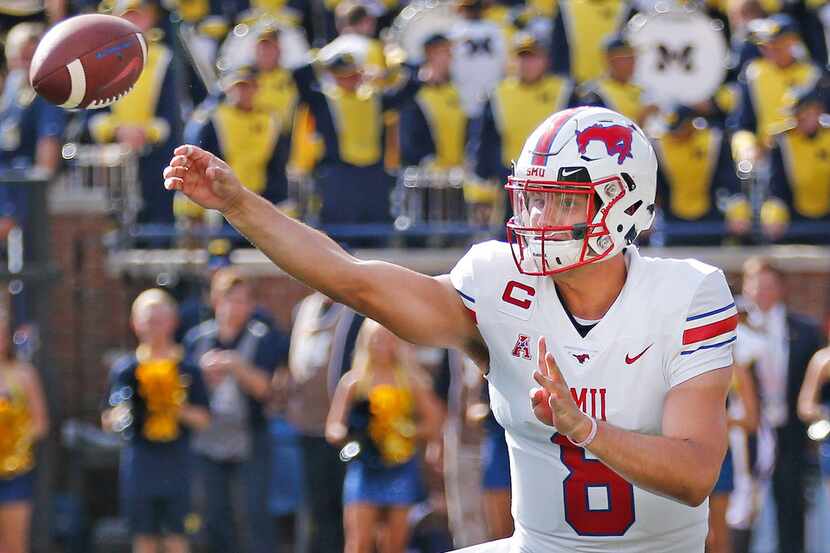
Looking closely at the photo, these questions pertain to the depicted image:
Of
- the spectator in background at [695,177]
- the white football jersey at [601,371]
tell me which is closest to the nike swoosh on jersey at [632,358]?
the white football jersey at [601,371]

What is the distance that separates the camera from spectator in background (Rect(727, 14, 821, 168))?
33.7ft

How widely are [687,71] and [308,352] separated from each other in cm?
343

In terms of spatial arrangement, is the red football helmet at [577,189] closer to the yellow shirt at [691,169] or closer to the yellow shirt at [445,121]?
the yellow shirt at [691,169]

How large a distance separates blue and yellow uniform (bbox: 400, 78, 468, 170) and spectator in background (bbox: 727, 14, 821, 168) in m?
1.74

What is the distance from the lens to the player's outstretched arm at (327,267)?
13.7 feet

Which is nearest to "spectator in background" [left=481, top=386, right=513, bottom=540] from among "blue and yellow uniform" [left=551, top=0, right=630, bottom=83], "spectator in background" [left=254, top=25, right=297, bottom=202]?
"spectator in background" [left=254, top=25, right=297, bottom=202]

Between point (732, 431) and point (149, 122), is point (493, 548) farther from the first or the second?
point (149, 122)

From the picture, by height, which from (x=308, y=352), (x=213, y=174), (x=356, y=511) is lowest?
(x=356, y=511)

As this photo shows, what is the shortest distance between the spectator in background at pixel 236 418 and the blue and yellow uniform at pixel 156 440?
154 mm

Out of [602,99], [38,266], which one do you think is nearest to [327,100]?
[602,99]

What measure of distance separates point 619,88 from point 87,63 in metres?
5.82

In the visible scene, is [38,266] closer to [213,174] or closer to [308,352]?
[308,352]

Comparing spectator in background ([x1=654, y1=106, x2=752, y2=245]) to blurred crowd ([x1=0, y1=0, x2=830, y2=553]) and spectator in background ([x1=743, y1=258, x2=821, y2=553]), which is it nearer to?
blurred crowd ([x1=0, y1=0, x2=830, y2=553])

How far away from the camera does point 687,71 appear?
35.7ft
